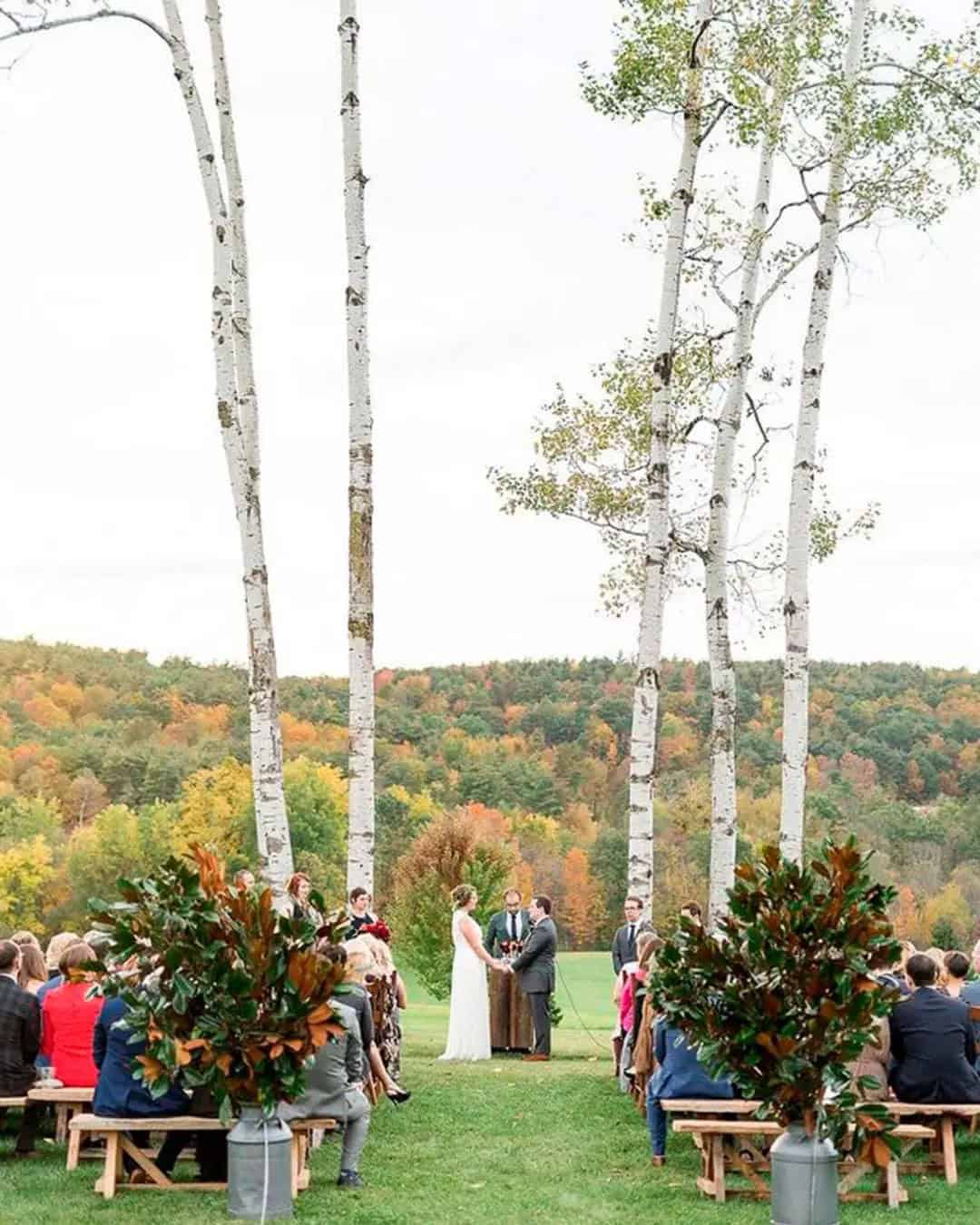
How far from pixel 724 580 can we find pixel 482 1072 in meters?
6.49

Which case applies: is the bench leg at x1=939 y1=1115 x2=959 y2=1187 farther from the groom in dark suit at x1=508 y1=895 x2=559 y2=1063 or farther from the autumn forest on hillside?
the autumn forest on hillside

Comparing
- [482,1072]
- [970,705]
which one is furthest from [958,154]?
[970,705]

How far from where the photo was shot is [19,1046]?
11242 millimetres

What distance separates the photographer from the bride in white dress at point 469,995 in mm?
18219

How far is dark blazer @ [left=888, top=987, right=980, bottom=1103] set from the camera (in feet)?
36.1

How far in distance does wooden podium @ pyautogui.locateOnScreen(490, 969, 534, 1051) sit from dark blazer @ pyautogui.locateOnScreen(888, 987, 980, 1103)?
27.2ft

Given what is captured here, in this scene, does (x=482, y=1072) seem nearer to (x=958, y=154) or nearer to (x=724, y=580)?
(x=724, y=580)

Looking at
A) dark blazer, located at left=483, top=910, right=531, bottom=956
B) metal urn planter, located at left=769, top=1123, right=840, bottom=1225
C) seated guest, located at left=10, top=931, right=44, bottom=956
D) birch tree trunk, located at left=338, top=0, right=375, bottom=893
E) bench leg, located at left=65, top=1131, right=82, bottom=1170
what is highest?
birch tree trunk, located at left=338, top=0, right=375, bottom=893

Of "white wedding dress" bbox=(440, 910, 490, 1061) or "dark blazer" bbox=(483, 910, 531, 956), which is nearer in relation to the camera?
"white wedding dress" bbox=(440, 910, 490, 1061)

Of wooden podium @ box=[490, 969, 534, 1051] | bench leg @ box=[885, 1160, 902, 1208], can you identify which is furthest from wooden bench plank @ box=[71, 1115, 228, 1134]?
wooden podium @ box=[490, 969, 534, 1051]

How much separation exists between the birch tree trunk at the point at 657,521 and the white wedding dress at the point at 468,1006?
5.86ft

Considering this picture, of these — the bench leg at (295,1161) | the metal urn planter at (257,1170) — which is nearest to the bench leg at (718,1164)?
the bench leg at (295,1161)

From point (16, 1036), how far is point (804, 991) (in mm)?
4880

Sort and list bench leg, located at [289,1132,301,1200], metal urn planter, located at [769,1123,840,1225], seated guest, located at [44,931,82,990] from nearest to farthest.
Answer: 1. metal urn planter, located at [769,1123,840,1225]
2. bench leg, located at [289,1132,301,1200]
3. seated guest, located at [44,931,82,990]
